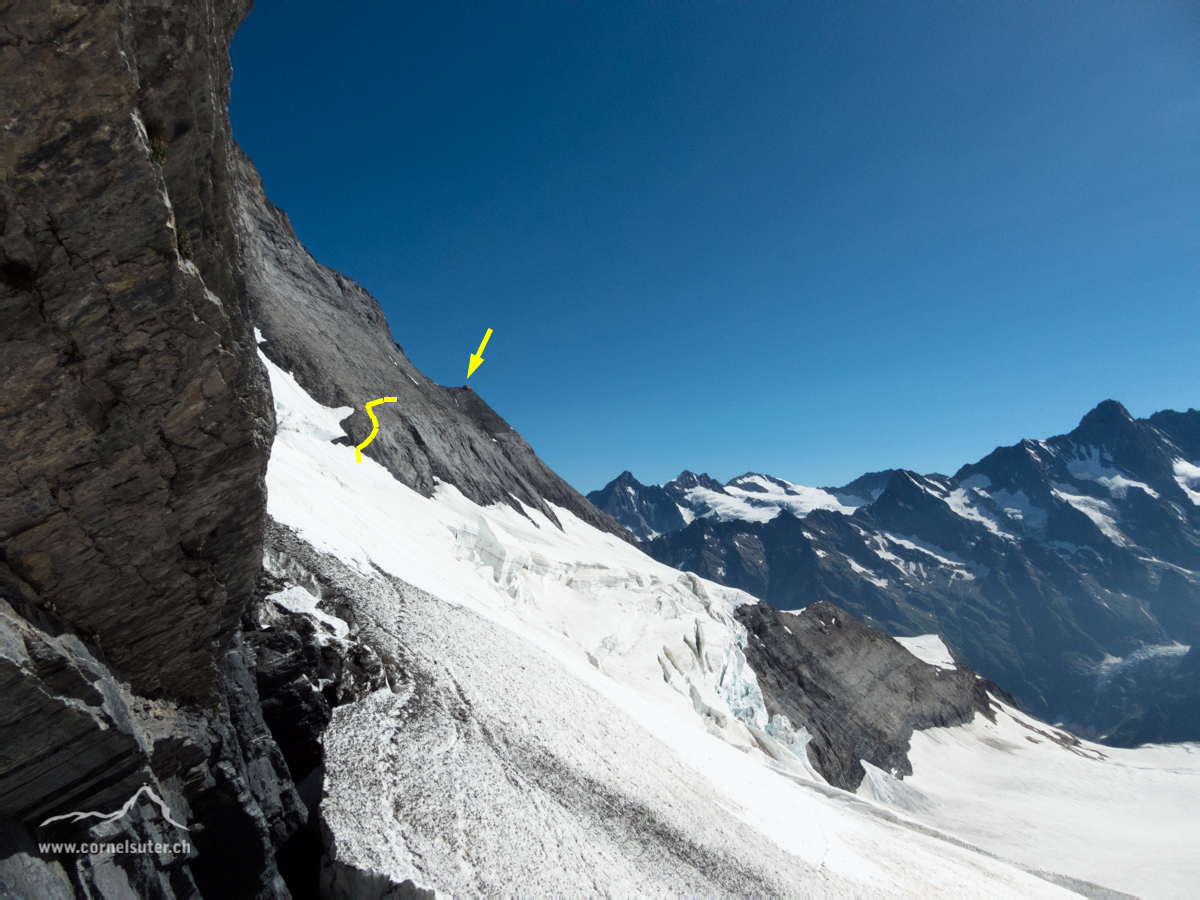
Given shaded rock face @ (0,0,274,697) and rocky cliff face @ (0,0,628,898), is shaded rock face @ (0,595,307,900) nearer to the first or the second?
rocky cliff face @ (0,0,628,898)

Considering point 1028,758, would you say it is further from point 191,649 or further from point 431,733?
point 191,649

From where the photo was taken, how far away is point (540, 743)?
14.9 m

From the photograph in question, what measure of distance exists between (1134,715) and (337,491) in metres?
279

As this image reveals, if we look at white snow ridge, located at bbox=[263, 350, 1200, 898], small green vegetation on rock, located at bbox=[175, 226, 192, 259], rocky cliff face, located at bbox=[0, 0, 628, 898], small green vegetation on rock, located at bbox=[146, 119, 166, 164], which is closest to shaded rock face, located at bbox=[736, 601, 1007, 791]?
white snow ridge, located at bbox=[263, 350, 1200, 898]

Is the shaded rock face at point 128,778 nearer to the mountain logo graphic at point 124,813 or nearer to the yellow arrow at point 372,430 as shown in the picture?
the mountain logo graphic at point 124,813

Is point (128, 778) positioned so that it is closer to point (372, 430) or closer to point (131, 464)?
point (131, 464)

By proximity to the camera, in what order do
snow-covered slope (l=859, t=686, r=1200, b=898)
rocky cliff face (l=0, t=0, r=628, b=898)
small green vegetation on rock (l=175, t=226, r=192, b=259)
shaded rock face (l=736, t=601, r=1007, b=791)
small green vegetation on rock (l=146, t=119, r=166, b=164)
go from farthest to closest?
1. shaded rock face (l=736, t=601, r=1007, b=791)
2. snow-covered slope (l=859, t=686, r=1200, b=898)
3. small green vegetation on rock (l=175, t=226, r=192, b=259)
4. small green vegetation on rock (l=146, t=119, r=166, b=164)
5. rocky cliff face (l=0, t=0, r=628, b=898)

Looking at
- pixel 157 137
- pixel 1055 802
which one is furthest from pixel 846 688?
pixel 157 137

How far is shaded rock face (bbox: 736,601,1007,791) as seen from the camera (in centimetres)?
4994

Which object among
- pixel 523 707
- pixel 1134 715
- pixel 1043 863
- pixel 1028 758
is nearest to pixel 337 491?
pixel 523 707

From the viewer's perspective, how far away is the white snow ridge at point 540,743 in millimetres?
11531

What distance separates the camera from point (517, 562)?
105 feet

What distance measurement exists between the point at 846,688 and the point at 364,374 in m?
61.3

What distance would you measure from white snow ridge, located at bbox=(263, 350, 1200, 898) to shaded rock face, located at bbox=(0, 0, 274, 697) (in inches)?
237
